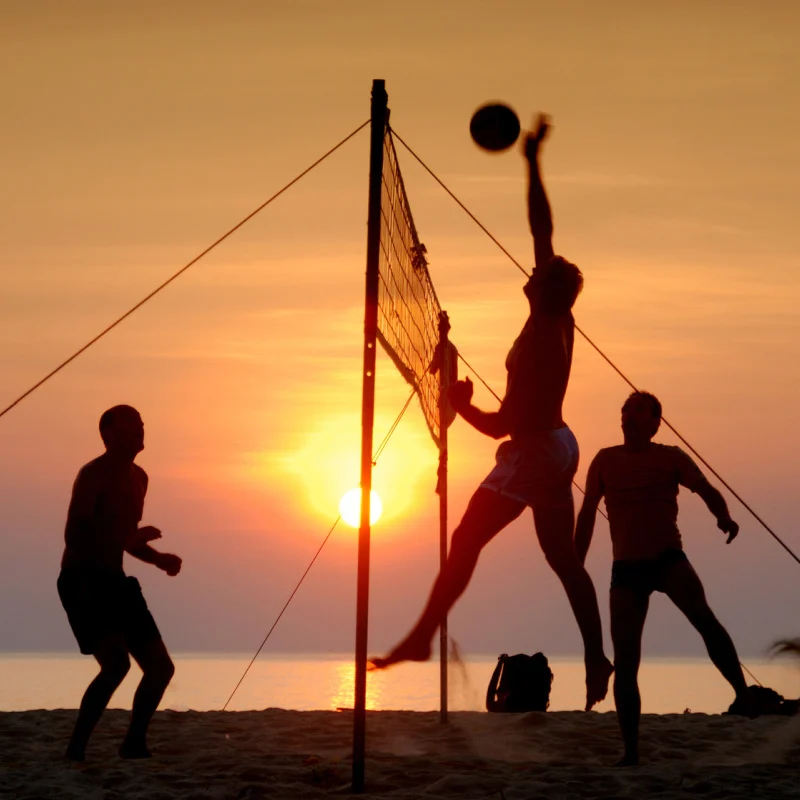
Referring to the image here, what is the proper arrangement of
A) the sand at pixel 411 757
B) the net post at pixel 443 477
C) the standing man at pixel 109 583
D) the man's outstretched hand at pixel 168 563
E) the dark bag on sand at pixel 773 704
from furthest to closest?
the dark bag on sand at pixel 773 704, the net post at pixel 443 477, the man's outstretched hand at pixel 168 563, the standing man at pixel 109 583, the sand at pixel 411 757

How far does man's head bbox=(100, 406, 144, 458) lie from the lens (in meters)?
7.57

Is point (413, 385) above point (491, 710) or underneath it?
above

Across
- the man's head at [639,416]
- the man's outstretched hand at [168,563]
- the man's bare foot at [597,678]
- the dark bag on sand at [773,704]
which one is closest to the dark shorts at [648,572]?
the man's bare foot at [597,678]

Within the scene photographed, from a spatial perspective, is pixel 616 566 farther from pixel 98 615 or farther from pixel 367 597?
pixel 98 615

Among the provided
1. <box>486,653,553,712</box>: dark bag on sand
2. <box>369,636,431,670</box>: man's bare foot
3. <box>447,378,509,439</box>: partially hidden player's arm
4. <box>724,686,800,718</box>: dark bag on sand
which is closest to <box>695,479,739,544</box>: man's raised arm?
<box>447,378,509,439</box>: partially hidden player's arm

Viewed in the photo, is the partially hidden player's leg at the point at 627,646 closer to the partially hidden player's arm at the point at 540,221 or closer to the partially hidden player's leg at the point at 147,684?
the partially hidden player's arm at the point at 540,221

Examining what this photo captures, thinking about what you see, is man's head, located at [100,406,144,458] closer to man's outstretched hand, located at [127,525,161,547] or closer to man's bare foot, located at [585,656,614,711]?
man's outstretched hand, located at [127,525,161,547]

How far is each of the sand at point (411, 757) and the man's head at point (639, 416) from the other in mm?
1685

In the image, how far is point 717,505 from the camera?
753 centimetres

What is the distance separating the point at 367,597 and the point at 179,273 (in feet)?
7.13

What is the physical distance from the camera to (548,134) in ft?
23.1

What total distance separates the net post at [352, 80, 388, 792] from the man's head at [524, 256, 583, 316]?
37.1 inches

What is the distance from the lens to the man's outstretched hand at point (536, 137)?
693 cm

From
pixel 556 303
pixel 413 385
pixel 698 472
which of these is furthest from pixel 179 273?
Result: pixel 698 472
